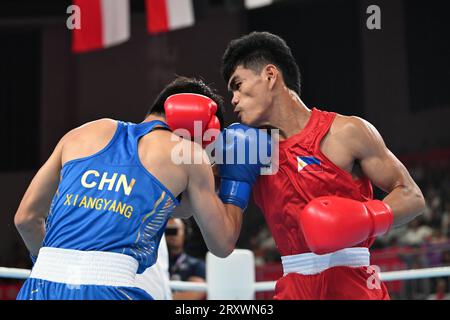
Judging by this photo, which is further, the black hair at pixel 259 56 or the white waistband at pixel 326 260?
the black hair at pixel 259 56

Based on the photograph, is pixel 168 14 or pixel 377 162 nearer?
pixel 377 162

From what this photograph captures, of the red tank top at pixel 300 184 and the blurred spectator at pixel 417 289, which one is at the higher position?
the red tank top at pixel 300 184

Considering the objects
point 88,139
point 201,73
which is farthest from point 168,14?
point 88,139

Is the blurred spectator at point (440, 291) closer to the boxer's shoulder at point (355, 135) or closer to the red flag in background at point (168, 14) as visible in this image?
the red flag in background at point (168, 14)

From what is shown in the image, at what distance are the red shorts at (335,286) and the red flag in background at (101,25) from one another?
5484mm

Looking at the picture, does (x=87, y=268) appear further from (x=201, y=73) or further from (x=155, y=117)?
(x=201, y=73)

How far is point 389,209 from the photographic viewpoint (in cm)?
234

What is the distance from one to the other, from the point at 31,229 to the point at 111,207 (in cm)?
49

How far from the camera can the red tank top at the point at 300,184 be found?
2479mm

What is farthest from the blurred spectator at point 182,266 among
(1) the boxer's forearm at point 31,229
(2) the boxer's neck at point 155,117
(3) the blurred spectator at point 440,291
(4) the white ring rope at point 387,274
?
(3) the blurred spectator at point 440,291

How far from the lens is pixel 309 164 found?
8.19ft

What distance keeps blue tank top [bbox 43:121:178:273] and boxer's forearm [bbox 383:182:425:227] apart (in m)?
Result: 0.78

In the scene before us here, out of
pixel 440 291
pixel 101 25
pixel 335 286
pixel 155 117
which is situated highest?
pixel 101 25
